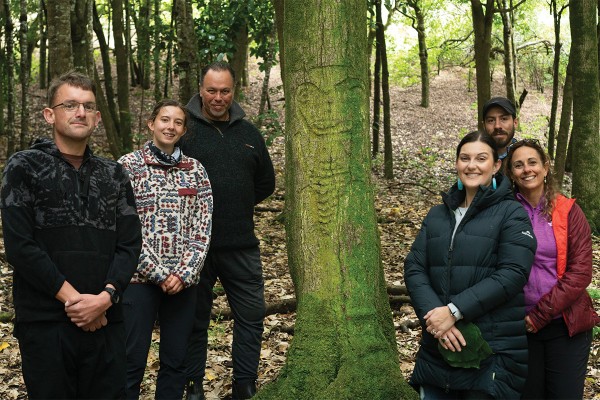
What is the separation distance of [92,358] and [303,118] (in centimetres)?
181

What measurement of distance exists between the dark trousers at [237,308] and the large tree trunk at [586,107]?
7.61 meters

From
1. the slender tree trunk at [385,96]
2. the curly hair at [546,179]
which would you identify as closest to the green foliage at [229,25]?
the slender tree trunk at [385,96]

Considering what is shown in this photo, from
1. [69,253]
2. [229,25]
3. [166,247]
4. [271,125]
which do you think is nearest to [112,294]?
[69,253]

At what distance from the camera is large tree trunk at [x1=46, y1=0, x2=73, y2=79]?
6238 millimetres

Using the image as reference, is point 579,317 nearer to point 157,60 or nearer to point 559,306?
point 559,306

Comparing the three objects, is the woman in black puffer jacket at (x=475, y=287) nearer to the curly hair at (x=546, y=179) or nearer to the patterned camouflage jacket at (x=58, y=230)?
the curly hair at (x=546, y=179)

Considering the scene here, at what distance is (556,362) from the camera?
3.48 meters

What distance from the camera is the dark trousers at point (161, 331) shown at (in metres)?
3.88

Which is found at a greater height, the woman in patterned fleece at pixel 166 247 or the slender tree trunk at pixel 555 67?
the slender tree trunk at pixel 555 67

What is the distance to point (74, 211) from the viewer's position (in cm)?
319

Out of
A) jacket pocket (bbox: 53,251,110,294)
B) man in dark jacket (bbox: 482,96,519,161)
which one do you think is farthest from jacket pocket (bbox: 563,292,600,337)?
jacket pocket (bbox: 53,251,110,294)

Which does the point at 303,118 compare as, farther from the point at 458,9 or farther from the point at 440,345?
the point at 458,9

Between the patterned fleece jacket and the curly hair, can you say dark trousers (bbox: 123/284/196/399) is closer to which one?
the patterned fleece jacket

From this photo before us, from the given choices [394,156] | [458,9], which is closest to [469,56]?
[458,9]
